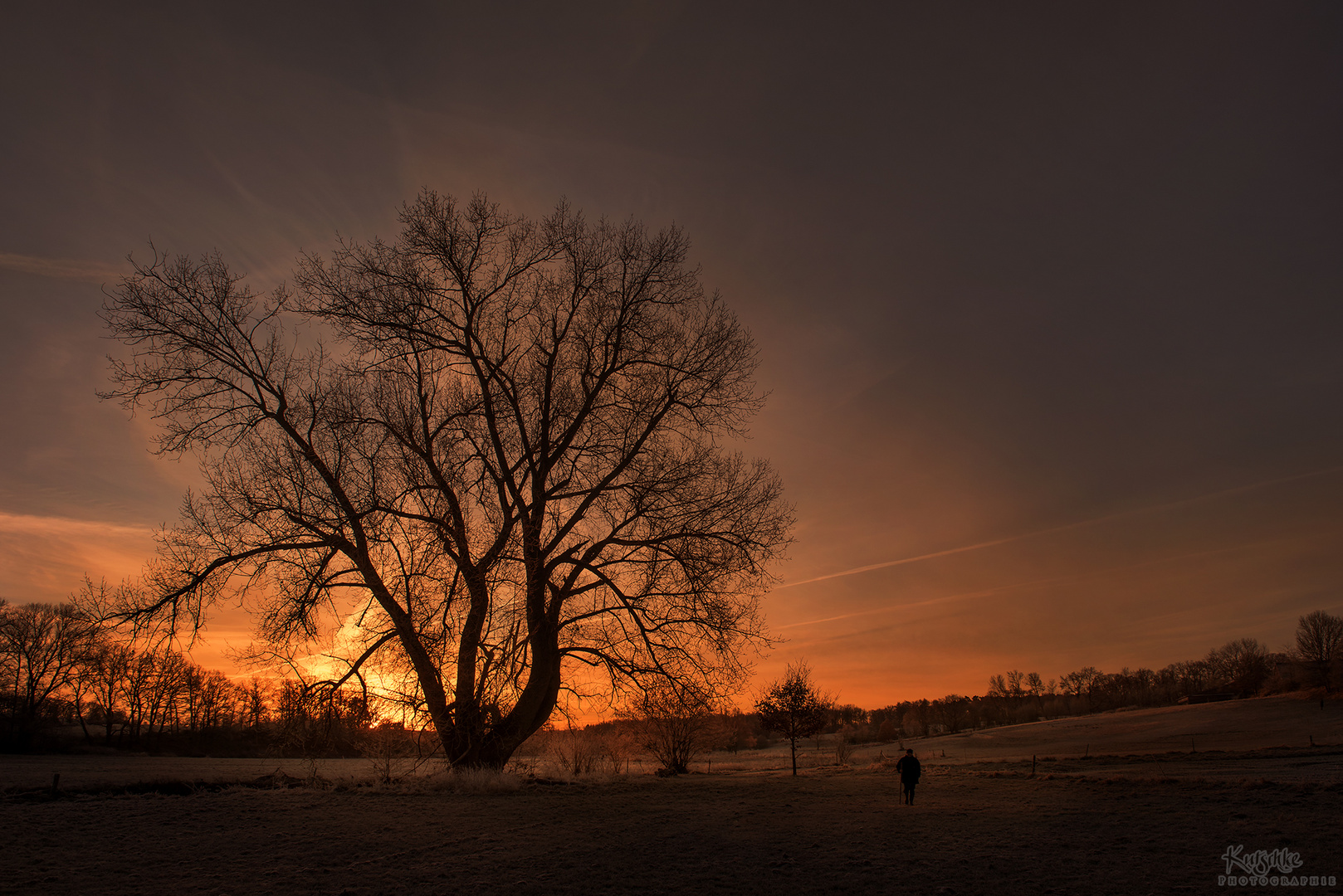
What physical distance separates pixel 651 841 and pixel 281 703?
920 cm

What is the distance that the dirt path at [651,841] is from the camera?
7.65 meters

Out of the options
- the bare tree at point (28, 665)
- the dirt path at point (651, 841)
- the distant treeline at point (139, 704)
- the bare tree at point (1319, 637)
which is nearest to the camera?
the dirt path at point (651, 841)

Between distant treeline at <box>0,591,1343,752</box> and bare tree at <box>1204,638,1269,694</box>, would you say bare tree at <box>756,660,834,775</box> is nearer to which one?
distant treeline at <box>0,591,1343,752</box>

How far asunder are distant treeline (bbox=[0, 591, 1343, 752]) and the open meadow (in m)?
1.66

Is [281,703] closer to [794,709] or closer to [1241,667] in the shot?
[794,709]

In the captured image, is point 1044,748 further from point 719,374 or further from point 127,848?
point 127,848

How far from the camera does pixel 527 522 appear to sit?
14.8 m

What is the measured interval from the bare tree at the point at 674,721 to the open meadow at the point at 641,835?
1.89 meters

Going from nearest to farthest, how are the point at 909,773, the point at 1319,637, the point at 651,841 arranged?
the point at 651,841, the point at 909,773, the point at 1319,637

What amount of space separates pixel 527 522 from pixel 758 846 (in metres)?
8.05

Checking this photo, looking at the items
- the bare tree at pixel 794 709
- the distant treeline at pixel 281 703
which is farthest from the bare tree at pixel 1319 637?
the bare tree at pixel 794 709

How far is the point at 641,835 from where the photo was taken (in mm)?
10391

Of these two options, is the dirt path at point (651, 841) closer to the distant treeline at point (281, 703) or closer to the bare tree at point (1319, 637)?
the distant treeline at point (281, 703)

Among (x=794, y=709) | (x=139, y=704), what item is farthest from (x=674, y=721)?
(x=139, y=704)
